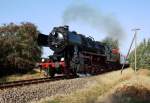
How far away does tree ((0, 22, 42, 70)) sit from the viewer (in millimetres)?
41156

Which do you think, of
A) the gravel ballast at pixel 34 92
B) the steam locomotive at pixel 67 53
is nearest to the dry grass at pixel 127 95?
the gravel ballast at pixel 34 92

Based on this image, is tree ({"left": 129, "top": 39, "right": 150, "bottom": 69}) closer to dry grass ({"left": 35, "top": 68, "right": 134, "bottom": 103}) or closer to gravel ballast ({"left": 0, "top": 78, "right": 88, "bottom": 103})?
dry grass ({"left": 35, "top": 68, "right": 134, "bottom": 103})

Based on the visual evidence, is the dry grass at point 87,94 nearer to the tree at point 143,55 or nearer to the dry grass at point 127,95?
the dry grass at point 127,95

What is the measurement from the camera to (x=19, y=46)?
42.5m

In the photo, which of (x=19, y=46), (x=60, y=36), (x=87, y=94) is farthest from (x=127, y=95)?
(x=19, y=46)

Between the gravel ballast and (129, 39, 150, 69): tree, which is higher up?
(129, 39, 150, 69): tree

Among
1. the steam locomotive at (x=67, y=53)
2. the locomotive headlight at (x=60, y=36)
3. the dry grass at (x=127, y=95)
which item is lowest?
the dry grass at (x=127, y=95)

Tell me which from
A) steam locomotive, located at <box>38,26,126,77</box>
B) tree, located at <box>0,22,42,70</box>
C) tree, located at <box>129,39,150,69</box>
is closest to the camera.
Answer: steam locomotive, located at <box>38,26,126,77</box>

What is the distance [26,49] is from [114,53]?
965 cm

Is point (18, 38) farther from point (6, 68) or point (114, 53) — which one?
point (114, 53)

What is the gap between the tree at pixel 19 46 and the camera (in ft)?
135

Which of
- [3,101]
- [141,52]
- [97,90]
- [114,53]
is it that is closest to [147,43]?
[141,52]

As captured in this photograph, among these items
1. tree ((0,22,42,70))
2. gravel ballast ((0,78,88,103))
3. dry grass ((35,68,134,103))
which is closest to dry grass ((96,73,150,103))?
dry grass ((35,68,134,103))

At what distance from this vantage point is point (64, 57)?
96.2ft
